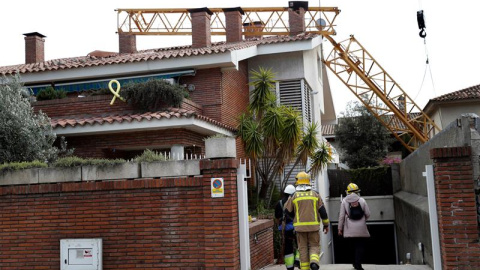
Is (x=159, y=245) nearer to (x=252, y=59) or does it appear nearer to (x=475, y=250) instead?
(x=475, y=250)

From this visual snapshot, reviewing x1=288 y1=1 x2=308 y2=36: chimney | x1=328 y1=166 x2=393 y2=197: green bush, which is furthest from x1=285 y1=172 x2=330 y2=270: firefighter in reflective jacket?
x1=328 y1=166 x2=393 y2=197: green bush

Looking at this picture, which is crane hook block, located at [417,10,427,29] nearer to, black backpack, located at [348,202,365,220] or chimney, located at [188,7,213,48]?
chimney, located at [188,7,213,48]

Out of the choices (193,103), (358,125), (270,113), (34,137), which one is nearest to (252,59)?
(193,103)

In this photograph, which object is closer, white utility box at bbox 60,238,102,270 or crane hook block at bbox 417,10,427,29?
white utility box at bbox 60,238,102,270

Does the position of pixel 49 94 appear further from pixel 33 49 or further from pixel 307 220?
pixel 307 220

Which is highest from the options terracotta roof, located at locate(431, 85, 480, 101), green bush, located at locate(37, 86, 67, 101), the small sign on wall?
terracotta roof, located at locate(431, 85, 480, 101)

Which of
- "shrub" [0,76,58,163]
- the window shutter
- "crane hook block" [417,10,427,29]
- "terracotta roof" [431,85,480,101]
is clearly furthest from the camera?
"terracotta roof" [431,85,480,101]

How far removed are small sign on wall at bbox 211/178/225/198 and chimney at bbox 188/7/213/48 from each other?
11519 millimetres

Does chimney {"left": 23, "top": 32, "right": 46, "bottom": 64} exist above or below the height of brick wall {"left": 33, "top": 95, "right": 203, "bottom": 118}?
above

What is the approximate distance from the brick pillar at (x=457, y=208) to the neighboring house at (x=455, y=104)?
24.0 meters

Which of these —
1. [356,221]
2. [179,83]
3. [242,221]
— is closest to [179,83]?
[179,83]

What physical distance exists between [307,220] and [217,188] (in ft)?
5.28

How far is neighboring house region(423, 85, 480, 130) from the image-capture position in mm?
30003

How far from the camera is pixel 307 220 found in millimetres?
8242
